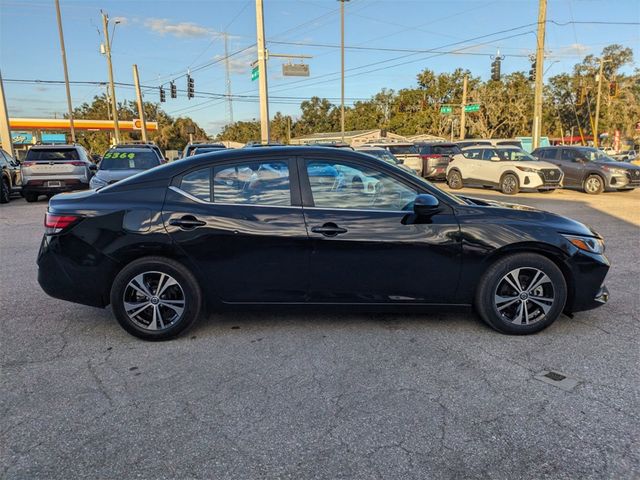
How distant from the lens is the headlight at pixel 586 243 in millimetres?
3820

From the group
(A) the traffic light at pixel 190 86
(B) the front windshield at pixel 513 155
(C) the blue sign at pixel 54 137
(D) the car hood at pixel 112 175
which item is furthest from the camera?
(C) the blue sign at pixel 54 137

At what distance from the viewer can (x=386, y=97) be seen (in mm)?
71500

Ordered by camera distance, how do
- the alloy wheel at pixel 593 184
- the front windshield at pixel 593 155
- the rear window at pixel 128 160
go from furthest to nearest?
the front windshield at pixel 593 155
the alloy wheel at pixel 593 184
the rear window at pixel 128 160

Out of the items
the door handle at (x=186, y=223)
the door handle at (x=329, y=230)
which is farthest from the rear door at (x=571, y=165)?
the door handle at (x=186, y=223)

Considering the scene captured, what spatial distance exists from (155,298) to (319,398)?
1681 mm

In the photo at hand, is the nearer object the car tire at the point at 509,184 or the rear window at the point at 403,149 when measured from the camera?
the car tire at the point at 509,184

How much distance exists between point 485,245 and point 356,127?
74.6m

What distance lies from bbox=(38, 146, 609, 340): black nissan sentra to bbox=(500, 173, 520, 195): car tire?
12.8 meters

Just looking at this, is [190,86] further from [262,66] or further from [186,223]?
[186,223]

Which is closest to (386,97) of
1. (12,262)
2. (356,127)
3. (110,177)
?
(356,127)

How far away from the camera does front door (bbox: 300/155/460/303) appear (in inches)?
146

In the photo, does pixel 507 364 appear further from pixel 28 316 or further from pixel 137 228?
pixel 28 316

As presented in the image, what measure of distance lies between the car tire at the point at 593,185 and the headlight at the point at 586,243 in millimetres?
13754

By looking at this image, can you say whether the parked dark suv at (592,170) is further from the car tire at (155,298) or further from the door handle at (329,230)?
the car tire at (155,298)
